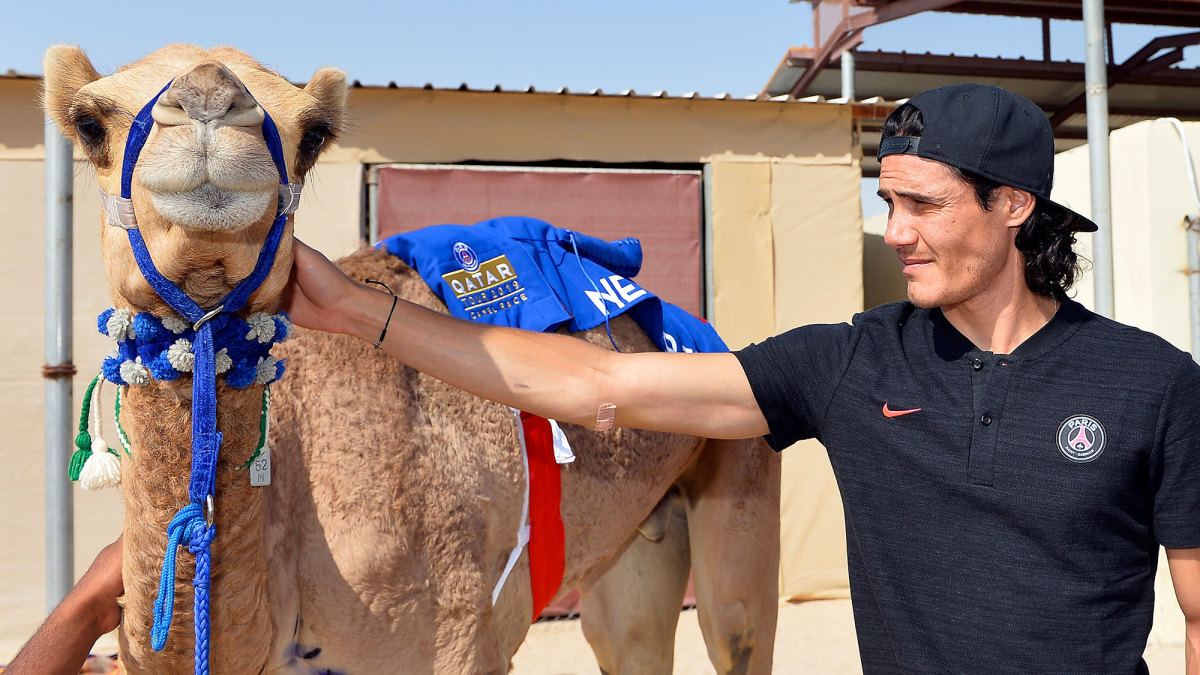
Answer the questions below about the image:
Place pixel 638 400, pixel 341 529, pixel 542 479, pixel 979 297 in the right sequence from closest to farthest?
pixel 979 297, pixel 638 400, pixel 341 529, pixel 542 479

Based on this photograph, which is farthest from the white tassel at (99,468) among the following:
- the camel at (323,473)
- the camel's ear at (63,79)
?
the camel's ear at (63,79)

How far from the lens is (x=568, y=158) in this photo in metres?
6.36

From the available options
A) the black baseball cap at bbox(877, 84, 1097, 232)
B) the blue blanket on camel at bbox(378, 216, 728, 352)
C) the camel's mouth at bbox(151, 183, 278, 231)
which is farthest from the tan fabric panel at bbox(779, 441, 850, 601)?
the camel's mouth at bbox(151, 183, 278, 231)

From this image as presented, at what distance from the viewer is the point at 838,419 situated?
1869 mm

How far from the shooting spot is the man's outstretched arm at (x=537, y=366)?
1855mm

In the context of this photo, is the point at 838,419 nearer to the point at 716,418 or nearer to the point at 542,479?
the point at 716,418

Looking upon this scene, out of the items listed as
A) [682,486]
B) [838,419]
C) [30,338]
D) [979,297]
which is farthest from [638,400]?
[30,338]

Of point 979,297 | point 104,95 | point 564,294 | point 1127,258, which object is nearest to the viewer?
point 104,95

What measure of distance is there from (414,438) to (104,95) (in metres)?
1.14

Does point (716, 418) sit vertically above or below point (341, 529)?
above

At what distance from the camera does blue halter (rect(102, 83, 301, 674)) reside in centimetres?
157

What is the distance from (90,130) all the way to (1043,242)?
69.6 inches

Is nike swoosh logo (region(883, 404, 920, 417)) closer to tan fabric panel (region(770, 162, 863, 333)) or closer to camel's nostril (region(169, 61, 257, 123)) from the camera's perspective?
Answer: camel's nostril (region(169, 61, 257, 123))

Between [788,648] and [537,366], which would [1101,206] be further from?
[537,366]
